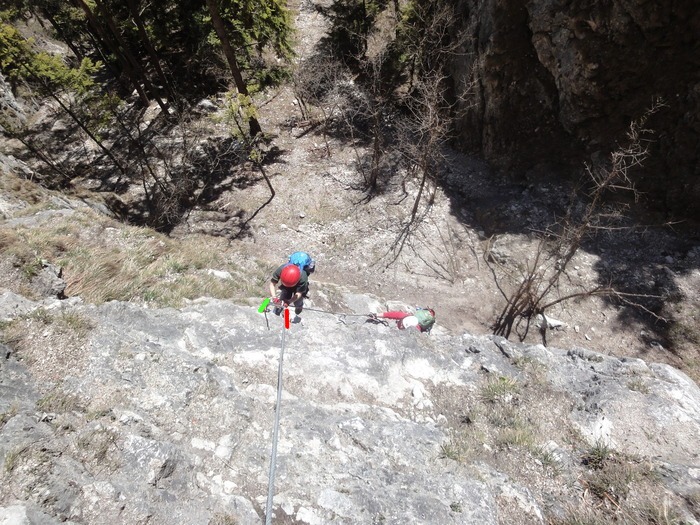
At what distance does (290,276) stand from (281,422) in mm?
3386

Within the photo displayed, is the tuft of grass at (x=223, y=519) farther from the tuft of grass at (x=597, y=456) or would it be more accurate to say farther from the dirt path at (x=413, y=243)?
the dirt path at (x=413, y=243)

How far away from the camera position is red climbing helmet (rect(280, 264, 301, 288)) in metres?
7.41

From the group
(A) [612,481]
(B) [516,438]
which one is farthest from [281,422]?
(A) [612,481]

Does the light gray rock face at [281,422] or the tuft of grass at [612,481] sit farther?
the tuft of grass at [612,481]

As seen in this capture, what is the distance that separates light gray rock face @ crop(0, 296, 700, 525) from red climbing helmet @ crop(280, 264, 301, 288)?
108 cm

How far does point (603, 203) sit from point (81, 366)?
47.9 feet

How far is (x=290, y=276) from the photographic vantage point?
293 inches

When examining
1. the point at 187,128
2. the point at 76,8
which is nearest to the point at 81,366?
the point at 187,128

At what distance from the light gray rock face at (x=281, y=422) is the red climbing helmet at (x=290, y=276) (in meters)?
1.08

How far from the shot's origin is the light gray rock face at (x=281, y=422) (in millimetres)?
3371

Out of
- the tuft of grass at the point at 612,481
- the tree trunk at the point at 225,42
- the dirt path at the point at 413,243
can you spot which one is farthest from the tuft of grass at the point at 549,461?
the tree trunk at the point at 225,42

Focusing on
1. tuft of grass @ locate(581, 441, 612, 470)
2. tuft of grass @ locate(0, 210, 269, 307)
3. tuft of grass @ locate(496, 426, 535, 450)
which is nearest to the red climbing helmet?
tuft of grass @ locate(0, 210, 269, 307)

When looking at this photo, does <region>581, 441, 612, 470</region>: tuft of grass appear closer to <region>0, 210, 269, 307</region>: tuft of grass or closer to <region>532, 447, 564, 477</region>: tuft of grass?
<region>532, 447, 564, 477</region>: tuft of grass

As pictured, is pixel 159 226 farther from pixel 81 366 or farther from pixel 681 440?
pixel 681 440
